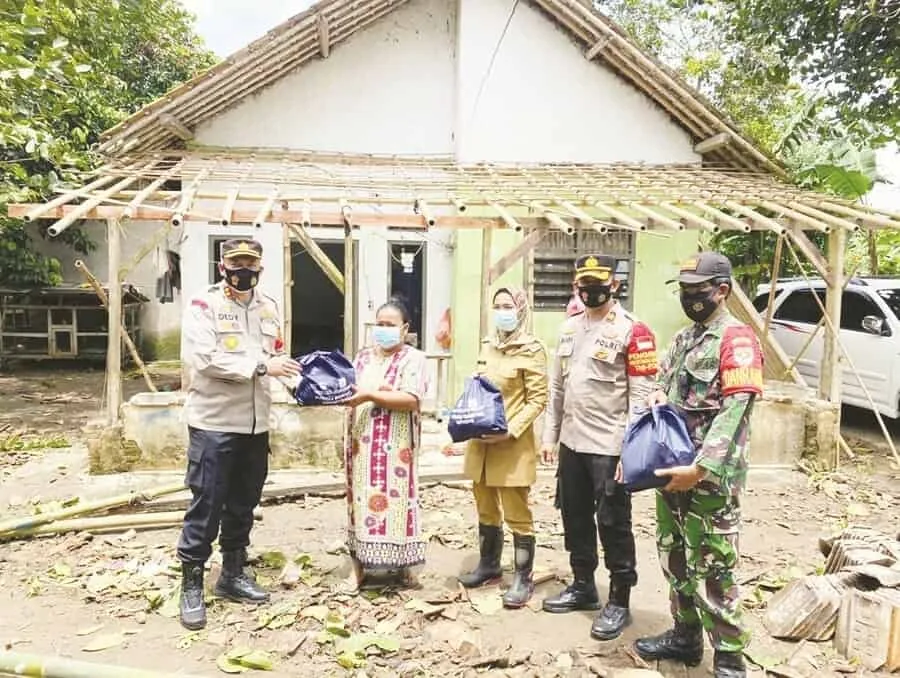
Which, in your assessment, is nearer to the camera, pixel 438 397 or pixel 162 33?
pixel 438 397

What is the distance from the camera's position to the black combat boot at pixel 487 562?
4.62m

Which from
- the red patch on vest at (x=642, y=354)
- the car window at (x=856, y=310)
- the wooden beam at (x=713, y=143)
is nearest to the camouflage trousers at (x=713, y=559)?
the red patch on vest at (x=642, y=354)

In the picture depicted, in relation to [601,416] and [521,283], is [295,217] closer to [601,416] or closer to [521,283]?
[601,416]

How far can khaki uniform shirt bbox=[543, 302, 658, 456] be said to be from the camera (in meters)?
3.85

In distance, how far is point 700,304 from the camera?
3.39 metres

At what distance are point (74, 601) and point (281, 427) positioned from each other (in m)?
2.87

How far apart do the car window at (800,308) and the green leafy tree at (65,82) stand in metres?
9.84

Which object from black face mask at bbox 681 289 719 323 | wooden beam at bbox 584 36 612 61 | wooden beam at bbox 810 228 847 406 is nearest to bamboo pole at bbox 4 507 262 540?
black face mask at bbox 681 289 719 323

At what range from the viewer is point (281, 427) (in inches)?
282

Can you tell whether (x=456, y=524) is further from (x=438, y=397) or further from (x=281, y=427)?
(x=438, y=397)

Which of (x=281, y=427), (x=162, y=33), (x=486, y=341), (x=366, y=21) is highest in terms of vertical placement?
(x=162, y=33)

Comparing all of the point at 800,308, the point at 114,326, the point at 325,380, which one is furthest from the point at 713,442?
the point at 800,308

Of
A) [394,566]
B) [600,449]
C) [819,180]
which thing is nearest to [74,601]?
[394,566]

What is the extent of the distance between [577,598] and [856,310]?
7.39 meters
